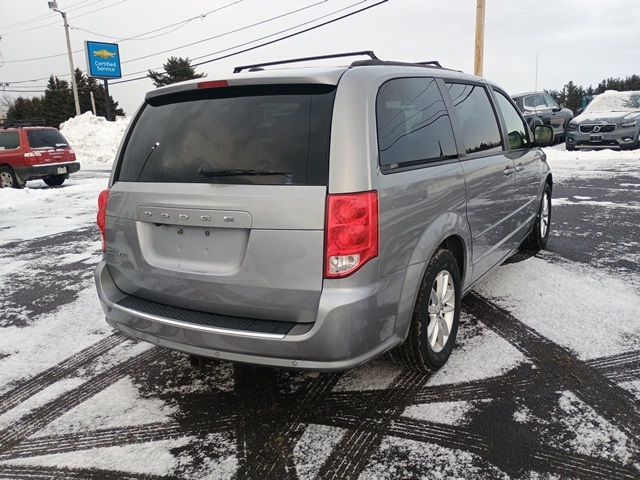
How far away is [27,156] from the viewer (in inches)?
558

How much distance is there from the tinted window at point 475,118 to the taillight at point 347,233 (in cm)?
149

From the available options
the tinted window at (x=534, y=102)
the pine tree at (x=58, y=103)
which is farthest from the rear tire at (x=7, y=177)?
the pine tree at (x=58, y=103)

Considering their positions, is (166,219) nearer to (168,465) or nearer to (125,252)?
(125,252)

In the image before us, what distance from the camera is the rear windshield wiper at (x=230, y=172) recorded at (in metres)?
2.43

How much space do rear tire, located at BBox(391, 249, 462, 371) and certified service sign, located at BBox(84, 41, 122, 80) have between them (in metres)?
42.0

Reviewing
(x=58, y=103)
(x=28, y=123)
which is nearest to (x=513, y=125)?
(x=28, y=123)

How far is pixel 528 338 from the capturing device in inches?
143

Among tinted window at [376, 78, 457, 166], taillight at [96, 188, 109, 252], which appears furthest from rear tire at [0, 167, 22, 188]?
tinted window at [376, 78, 457, 166]

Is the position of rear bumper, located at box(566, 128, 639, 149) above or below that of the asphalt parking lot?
above

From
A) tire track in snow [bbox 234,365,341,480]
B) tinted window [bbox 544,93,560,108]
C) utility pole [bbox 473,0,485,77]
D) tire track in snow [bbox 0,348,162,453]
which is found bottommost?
tire track in snow [bbox 0,348,162,453]

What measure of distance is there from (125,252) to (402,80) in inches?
73.0

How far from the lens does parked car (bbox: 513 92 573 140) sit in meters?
17.0

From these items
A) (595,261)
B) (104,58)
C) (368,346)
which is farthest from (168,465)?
(104,58)

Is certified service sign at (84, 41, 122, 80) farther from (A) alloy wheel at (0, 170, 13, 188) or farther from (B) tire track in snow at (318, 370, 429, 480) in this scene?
(B) tire track in snow at (318, 370, 429, 480)
